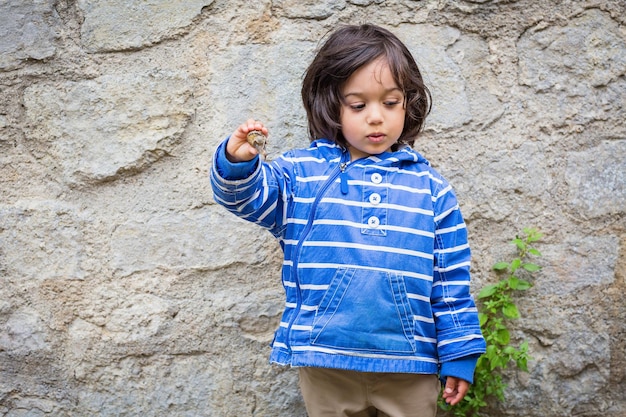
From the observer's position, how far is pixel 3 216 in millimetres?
1844

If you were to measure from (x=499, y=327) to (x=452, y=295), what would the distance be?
1.13 feet

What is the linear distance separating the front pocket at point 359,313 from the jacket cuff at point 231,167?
292 mm

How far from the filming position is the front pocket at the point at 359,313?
151 cm

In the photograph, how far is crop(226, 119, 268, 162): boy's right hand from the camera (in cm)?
142

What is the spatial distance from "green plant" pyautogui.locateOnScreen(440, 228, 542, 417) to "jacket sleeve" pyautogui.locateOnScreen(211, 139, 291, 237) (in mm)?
643

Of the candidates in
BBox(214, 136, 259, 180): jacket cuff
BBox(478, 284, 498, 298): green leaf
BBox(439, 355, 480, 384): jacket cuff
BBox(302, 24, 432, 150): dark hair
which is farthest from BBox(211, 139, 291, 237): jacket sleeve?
BBox(478, 284, 498, 298): green leaf

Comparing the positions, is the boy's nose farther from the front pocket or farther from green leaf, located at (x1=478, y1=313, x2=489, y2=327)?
green leaf, located at (x1=478, y1=313, x2=489, y2=327)

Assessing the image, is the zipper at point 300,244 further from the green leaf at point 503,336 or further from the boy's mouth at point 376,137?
the green leaf at point 503,336

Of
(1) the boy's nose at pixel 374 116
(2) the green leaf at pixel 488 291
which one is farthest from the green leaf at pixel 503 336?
(1) the boy's nose at pixel 374 116

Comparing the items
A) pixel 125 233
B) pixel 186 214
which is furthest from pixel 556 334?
pixel 125 233

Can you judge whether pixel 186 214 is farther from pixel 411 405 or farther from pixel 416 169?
pixel 411 405

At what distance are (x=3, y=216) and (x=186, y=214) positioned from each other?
47cm

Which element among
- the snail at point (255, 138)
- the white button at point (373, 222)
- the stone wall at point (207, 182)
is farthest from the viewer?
the stone wall at point (207, 182)

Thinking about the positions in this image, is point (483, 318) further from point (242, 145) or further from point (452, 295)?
point (242, 145)
